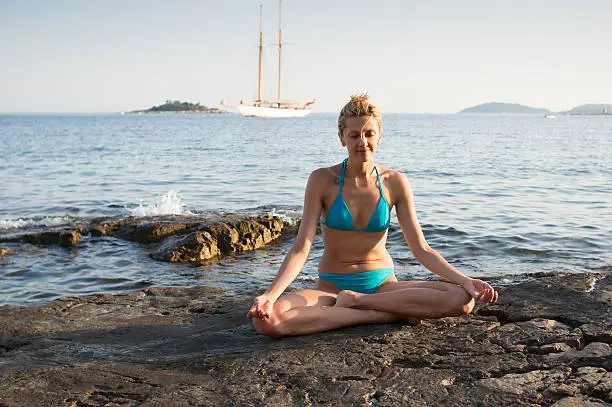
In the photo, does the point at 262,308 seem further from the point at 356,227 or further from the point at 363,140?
the point at 363,140

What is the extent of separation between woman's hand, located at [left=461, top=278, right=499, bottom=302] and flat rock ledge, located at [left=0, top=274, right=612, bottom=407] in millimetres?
233

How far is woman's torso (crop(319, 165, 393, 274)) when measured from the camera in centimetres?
449

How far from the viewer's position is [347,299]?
4.27 metres

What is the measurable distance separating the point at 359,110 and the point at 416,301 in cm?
137

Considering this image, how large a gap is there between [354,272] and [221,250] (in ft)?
16.0

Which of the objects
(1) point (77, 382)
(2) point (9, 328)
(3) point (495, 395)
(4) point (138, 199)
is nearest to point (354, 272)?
(3) point (495, 395)

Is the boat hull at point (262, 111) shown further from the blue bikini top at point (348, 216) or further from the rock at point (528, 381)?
the rock at point (528, 381)

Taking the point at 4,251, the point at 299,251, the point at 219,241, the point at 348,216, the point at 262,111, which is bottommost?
the point at 4,251

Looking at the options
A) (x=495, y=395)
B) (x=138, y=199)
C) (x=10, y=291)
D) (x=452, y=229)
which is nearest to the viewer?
(x=495, y=395)

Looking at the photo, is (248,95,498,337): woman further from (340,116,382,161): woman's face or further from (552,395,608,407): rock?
(552,395,608,407): rock

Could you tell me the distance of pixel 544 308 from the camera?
15.1 feet

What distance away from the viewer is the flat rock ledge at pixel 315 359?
314 centimetres

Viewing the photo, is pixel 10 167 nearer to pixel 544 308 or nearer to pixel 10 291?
pixel 10 291

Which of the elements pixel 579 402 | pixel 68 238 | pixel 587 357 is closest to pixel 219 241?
pixel 68 238
